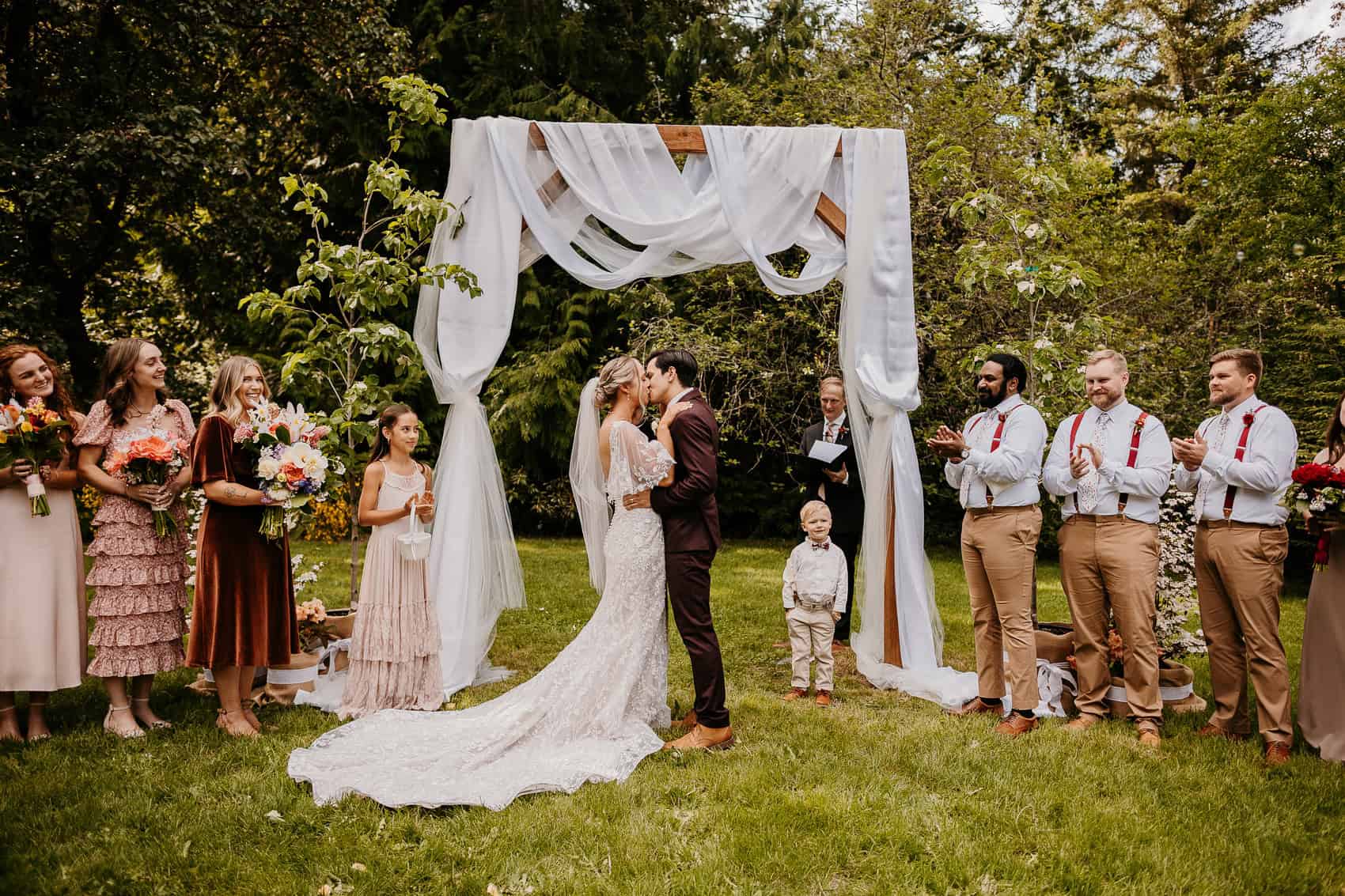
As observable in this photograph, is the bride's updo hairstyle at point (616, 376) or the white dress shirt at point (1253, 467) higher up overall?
the bride's updo hairstyle at point (616, 376)

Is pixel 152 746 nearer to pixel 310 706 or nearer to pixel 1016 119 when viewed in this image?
pixel 310 706

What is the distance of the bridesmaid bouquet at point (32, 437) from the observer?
4105 mm

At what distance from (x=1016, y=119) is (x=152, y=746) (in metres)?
11.1

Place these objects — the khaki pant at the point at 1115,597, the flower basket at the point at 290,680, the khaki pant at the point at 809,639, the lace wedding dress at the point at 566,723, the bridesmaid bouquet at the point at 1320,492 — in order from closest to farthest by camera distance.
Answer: the lace wedding dress at the point at 566,723 < the bridesmaid bouquet at the point at 1320,492 < the khaki pant at the point at 1115,597 < the flower basket at the point at 290,680 < the khaki pant at the point at 809,639

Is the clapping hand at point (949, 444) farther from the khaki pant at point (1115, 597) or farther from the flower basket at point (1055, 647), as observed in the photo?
the flower basket at point (1055, 647)

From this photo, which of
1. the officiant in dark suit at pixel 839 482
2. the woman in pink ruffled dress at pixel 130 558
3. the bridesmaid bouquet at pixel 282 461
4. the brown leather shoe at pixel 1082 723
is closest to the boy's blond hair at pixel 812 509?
the officiant in dark suit at pixel 839 482

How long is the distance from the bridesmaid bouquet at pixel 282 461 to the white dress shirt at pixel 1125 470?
3.84 m

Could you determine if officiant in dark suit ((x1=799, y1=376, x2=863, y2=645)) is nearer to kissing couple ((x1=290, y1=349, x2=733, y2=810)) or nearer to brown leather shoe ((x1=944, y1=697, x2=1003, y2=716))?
brown leather shoe ((x1=944, y1=697, x2=1003, y2=716))

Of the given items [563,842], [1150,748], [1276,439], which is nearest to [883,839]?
[563,842]

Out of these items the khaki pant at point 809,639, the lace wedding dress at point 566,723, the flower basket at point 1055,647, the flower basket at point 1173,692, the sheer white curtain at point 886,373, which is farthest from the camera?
the sheer white curtain at point 886,373

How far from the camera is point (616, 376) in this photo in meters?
4.33

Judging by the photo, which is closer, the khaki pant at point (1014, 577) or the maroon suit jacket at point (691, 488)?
the maroon suit jacket at point (691, 488)

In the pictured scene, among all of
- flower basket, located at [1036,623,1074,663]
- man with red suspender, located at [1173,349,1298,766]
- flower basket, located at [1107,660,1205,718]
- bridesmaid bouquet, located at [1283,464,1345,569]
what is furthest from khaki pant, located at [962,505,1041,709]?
bridesmaid bouquet, located at [1283,464,1345,569]

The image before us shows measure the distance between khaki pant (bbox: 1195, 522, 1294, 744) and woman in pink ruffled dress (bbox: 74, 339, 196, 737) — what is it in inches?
210
